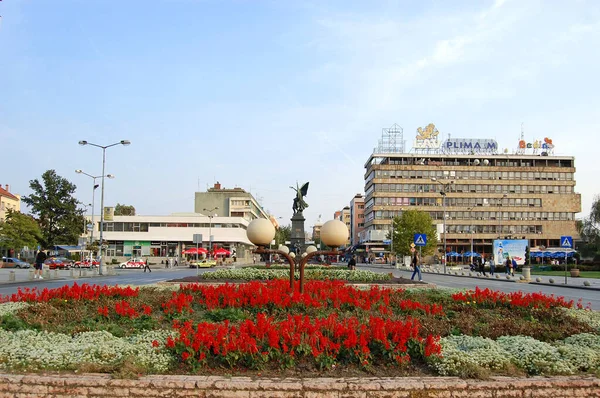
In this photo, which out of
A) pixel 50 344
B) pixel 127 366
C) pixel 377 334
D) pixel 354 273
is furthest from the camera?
pixel 354 273

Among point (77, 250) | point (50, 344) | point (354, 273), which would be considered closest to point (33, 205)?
point (77, 250)

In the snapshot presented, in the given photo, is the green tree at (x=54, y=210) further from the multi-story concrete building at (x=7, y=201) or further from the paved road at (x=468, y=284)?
the paved road at (x=468, y=284)

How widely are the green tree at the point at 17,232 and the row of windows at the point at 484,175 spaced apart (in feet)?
209

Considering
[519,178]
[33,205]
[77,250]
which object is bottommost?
[77,250]

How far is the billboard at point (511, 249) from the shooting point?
50.9 metres

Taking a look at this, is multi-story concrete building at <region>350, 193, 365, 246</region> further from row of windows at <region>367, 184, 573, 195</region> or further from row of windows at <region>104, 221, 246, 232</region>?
row of windows at <region>104, 221, 246, 232</region>

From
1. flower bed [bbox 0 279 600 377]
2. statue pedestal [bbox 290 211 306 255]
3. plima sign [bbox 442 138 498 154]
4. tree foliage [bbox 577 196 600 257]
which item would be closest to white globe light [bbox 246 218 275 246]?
flower bed [bbox 0 279 600 377]

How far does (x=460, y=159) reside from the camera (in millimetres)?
107750

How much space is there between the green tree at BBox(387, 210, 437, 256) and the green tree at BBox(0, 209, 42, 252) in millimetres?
49209

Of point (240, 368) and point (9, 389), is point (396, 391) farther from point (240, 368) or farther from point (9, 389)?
point (9, 389)

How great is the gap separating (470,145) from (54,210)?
75.4m

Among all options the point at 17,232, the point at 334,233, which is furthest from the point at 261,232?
the point at 17,232

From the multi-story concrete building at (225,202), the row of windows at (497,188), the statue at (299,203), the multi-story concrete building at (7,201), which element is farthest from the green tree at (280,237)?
the statue at (299,203)

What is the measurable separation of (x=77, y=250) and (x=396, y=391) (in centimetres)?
8454
